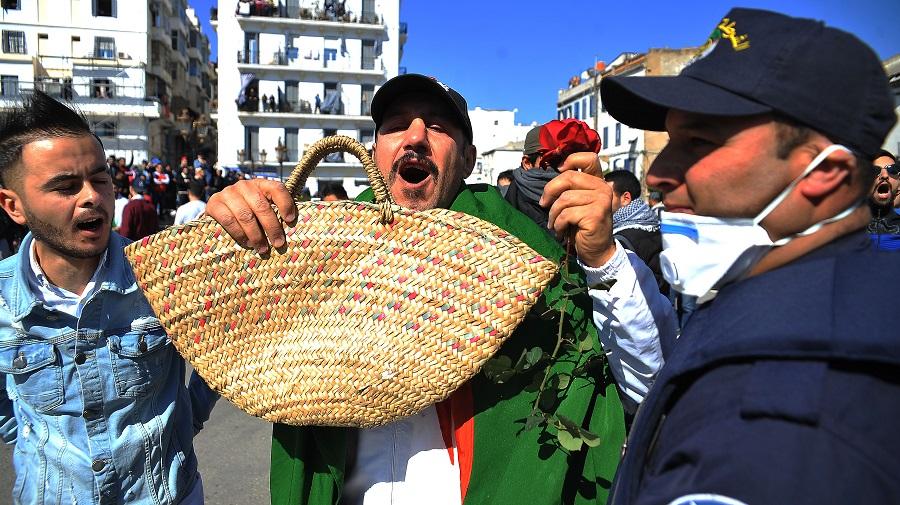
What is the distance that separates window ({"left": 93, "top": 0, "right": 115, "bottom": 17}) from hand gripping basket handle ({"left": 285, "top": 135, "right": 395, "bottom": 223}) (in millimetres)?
47180

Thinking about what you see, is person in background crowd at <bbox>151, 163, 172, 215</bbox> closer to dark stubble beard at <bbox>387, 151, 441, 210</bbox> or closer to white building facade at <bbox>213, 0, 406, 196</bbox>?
dark stubble beard at <bbox>387, 151, 441, 210</bbox>

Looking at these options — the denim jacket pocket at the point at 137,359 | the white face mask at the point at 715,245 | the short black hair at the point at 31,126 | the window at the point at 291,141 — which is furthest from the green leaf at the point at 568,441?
the window at the point at 291,141

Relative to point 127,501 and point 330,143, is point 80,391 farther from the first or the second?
point 330,143

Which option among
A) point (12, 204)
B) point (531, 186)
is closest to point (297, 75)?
point (531, 186)

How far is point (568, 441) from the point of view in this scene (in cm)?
139

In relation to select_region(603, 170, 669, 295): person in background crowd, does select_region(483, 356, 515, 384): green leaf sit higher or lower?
lower

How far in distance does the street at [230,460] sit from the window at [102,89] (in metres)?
39.9

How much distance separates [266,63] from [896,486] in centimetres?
4563

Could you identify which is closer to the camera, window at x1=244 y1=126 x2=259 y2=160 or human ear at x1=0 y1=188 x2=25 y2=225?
human ear at x1=0 y1=188 x2=25 y2=225

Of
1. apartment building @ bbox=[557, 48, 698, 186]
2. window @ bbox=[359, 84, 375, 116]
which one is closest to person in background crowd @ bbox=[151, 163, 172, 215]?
apartment building @ bbox=[557, 48, 698, 186]

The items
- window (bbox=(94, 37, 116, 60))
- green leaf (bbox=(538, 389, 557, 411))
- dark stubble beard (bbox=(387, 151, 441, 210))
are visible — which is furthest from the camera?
window (bbox=(94, 37, 116, 60))

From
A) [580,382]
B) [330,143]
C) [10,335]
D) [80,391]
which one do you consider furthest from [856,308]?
[10,335]

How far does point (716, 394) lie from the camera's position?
85cm

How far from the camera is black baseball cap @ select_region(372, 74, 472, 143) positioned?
1867 mm
